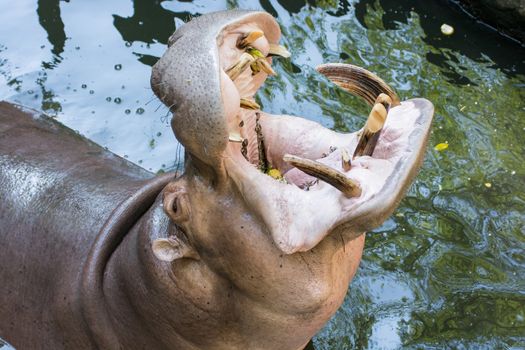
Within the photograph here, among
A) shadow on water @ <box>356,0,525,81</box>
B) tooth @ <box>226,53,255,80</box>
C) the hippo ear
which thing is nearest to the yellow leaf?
shadow on water @ <box>356,0,525,81</box>

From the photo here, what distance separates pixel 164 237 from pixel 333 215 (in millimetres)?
642

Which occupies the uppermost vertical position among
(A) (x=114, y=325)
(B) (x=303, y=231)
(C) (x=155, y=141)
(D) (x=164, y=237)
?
(B) (x=303, y=231)

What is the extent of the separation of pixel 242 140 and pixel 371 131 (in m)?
0.34

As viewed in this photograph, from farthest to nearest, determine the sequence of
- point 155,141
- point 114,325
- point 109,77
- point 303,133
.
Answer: point 109,77, point 155,141, point 114,325, point 303,133

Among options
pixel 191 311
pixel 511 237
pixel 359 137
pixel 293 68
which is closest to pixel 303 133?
pixel 359 137

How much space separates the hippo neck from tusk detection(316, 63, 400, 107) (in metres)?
0.89

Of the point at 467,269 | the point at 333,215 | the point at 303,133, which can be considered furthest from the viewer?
the point at 467,269

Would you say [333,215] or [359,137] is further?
[359,137]

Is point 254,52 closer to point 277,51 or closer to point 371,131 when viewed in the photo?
point 277,51

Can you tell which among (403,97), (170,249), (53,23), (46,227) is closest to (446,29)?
(403,97)

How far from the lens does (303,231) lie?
2037 mm

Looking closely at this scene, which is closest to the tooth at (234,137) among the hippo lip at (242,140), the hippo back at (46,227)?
the hippo lip at (242,140)

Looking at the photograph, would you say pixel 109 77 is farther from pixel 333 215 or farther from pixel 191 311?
pixel 333 215

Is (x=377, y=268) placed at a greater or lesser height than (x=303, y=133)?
lesser
